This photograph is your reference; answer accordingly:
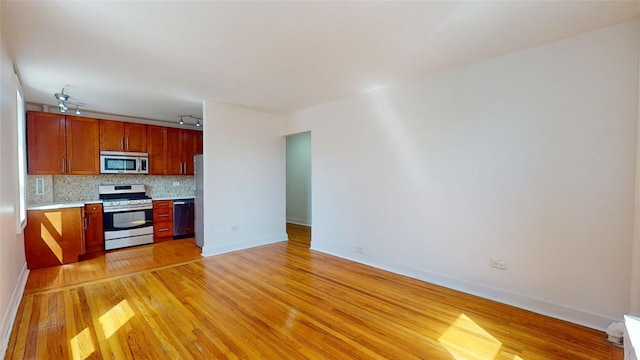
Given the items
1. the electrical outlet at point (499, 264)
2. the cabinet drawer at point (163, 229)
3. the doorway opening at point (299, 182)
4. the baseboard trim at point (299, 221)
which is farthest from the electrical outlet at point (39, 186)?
the electrical outlet at point (499, 264)

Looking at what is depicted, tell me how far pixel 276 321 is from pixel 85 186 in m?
5.07

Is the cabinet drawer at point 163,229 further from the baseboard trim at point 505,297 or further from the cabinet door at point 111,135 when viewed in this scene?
the baseboard trim at point 505,297

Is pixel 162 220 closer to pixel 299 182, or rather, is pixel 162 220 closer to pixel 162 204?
pixel 162 204

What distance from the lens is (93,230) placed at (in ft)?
15.6

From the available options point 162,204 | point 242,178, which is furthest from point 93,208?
point 242,178

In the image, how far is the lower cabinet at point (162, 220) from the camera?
548cm

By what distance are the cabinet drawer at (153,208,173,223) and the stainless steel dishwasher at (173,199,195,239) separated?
7 cm

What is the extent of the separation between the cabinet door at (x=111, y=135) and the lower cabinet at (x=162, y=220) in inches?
50.4

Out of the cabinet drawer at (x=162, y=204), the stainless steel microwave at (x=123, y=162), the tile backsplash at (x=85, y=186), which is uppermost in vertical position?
the stainless steel microwave at (x=123, y=162)

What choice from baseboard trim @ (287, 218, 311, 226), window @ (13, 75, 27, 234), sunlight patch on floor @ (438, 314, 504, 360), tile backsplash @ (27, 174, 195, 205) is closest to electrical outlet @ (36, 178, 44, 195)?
tile backsplash @ (27, 174, 195, 205)

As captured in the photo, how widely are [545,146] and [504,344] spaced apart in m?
1.83

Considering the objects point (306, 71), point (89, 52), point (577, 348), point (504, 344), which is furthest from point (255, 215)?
point (577, 348)

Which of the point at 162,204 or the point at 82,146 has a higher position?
the point at 82,146

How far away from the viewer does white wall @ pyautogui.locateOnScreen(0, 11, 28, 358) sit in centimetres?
220
